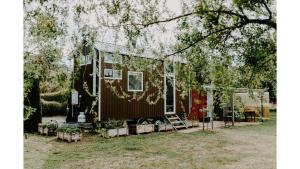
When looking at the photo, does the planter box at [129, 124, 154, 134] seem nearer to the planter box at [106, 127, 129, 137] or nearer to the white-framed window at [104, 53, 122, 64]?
the planter box at [106, 127, 129, 137]

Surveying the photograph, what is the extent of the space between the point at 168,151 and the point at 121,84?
1.41 meters

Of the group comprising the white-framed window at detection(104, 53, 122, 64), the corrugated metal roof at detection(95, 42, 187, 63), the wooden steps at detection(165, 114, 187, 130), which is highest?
the corrugated metal roof at detection(95, 42, 187, 63)

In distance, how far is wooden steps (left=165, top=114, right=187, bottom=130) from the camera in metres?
7.55

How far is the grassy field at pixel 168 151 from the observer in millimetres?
4832

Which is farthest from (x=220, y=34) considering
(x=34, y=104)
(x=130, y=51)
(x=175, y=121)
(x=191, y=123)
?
(x=175, y=121)

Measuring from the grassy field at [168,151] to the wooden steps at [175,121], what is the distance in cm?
93

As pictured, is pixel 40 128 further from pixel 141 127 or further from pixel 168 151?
pixel 141 127

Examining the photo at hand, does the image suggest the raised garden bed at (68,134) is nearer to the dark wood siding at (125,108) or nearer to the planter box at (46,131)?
the planter box at (46,131)

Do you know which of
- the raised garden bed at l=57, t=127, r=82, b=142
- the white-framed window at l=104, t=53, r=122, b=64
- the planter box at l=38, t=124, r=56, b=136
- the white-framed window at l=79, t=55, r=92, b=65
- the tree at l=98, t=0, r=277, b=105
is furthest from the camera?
the raised garden bed at l=57, t=127, r=82, b=142

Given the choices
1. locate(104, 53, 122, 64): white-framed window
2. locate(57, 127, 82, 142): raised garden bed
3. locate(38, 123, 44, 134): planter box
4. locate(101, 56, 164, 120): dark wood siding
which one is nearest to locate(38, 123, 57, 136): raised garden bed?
locate(38, 123, 44, 134): planter box

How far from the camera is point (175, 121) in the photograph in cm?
788

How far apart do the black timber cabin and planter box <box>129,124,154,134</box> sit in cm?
17
